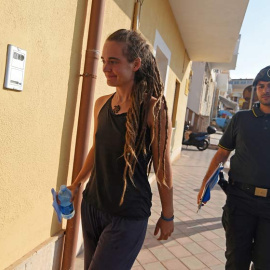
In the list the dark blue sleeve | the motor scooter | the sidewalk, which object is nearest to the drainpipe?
the sidewalk

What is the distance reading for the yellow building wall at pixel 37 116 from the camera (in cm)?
179

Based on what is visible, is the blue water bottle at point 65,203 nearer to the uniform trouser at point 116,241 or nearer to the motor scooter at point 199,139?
the uniform trouser at point 116,241

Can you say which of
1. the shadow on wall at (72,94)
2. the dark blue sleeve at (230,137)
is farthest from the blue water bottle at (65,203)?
the dark blue sleeve at (230,137)

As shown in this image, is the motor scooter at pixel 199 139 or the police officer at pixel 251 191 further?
the motor scooter at pixel 199 139

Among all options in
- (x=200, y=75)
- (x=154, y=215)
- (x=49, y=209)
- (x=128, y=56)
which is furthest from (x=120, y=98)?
(x=200, y=75)

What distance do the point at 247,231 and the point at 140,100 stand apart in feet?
5.09

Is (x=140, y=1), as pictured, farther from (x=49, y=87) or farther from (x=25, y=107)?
(x=25, y=107)

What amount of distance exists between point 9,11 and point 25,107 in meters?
0.58

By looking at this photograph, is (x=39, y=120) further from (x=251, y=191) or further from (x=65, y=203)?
(x=251, y=191)

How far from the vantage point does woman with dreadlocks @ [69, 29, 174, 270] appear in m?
1.53

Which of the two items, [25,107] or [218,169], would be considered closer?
[25,107]

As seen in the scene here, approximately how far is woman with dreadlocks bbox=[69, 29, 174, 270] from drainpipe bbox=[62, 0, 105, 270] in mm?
895

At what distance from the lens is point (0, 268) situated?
74.9 inches

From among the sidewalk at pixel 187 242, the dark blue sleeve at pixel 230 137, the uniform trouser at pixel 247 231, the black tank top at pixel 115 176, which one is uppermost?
the dark blue sleeve at pixel 230 137
